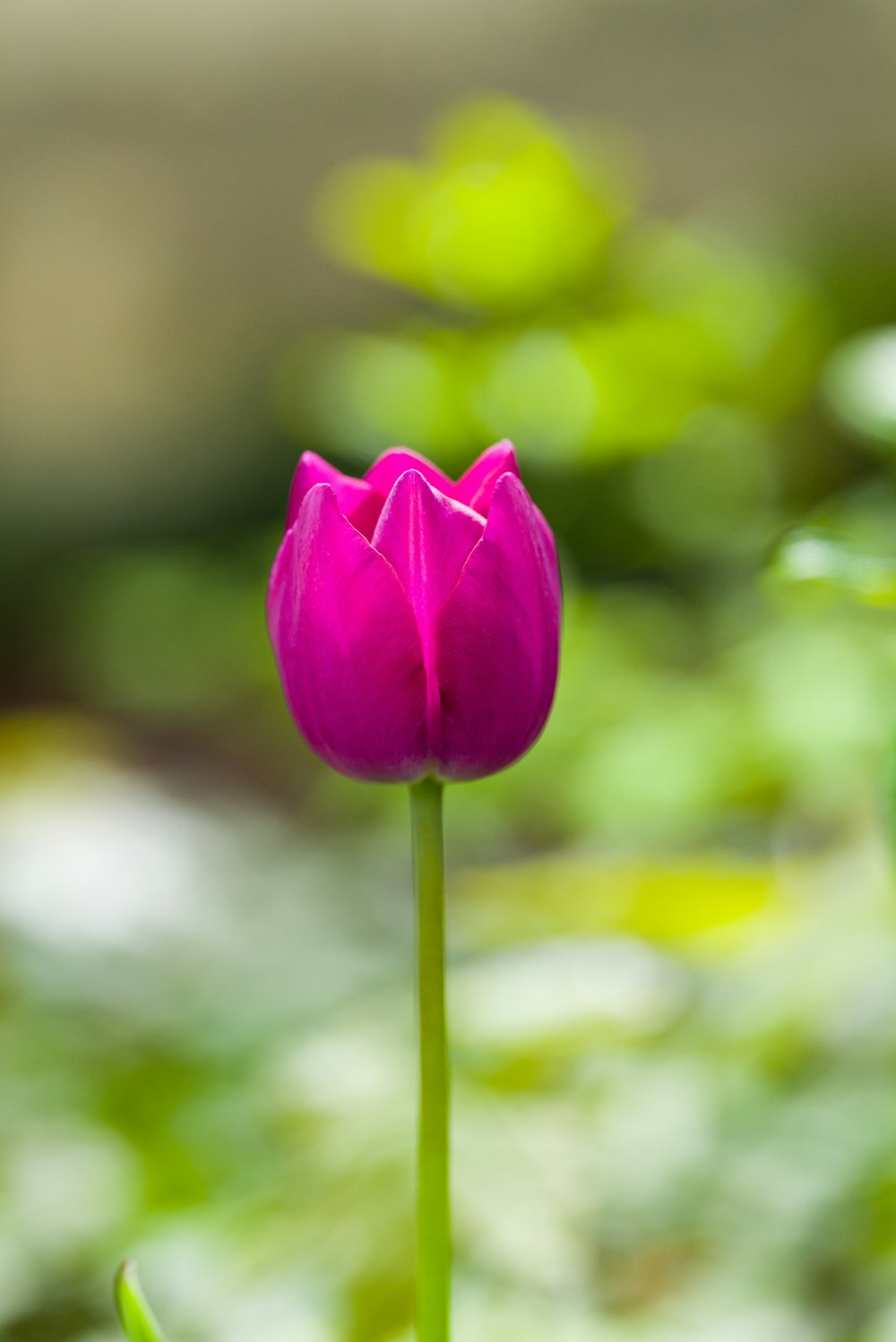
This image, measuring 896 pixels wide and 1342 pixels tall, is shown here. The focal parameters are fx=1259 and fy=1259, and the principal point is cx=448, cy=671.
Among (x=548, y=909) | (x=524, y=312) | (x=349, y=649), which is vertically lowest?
(x=548, y=909)

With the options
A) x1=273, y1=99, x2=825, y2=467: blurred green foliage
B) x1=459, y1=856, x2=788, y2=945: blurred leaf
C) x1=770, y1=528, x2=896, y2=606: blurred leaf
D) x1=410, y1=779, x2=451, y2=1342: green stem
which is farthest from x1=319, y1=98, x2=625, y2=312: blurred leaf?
x1=410, y1=779, x2=451, y2=1342: green stem

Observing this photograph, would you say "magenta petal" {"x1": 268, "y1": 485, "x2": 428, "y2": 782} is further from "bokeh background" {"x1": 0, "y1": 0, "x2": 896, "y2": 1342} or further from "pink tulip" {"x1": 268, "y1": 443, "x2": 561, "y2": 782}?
"bokeh background" {"x1": 0, "y1": 0, "x2": 896, "y2": 1342}

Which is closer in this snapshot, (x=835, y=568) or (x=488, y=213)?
(x=835, y=568)

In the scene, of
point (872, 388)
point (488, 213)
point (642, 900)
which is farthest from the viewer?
point (488, 213)

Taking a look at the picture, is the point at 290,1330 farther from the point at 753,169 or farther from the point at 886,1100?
the point at 753,169

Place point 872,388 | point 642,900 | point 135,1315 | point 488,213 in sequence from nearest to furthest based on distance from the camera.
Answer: point 135,1315 → point 872,388 → point 642,900 → point 488,213

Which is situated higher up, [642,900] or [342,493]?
[342,493]

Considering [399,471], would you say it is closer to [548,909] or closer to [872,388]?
[872,388]

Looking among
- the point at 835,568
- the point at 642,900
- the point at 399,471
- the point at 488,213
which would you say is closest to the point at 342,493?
the point at 399,471
